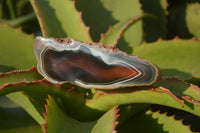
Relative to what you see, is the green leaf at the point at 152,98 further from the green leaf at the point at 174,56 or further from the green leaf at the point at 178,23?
the green leaf at the point at 178,23

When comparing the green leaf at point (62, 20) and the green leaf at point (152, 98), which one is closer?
the green leaf at point (152, 98)

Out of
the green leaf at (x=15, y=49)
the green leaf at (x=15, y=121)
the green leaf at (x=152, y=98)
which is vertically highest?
the green leaf at (x=15, y=49)

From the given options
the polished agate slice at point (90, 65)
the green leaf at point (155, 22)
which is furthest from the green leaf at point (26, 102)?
the green leaf at point (155, 22)

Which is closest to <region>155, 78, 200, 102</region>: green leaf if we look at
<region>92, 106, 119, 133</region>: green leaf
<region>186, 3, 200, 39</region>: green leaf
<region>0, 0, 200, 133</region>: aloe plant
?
<region>0, 0, 200, 133</region>: aloe plant

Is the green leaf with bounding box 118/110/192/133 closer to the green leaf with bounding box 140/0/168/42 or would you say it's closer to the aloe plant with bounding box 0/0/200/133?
the aloe plant with bounding box 0/0/200/133

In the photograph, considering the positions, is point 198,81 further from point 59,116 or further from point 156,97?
point 59,116

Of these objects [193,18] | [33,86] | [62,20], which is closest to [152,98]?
[33,86]
